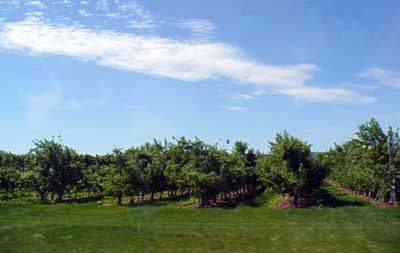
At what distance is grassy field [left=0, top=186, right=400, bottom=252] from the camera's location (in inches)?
789

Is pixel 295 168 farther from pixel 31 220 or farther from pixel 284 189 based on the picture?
pixel 31 220

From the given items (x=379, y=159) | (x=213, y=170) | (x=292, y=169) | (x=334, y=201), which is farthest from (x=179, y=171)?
(x=379, y=159)

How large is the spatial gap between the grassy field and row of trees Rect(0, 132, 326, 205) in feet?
17.9

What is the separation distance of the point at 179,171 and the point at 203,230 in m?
23.4

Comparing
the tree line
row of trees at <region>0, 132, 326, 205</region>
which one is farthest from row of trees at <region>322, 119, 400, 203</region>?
row of trees at <region>0, 132, 326, 205</region>

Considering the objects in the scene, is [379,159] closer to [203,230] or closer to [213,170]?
[213,170]

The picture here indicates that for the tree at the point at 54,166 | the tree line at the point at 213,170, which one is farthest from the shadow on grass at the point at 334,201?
the tree at the point at 54,166

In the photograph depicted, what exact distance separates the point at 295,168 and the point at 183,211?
12.0 metres

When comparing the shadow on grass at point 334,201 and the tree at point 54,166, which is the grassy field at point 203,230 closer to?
the shadow on grass at point 334,201

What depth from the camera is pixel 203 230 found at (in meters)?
24.8

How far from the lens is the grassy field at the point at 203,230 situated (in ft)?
65.8

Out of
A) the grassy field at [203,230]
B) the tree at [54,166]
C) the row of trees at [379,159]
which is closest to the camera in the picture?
the grassy field at [203,230]

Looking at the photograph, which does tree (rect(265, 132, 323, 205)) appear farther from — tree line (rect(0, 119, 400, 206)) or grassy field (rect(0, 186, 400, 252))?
grassy field (rect(0, 186, 400, 252))

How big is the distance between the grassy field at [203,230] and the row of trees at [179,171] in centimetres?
545
